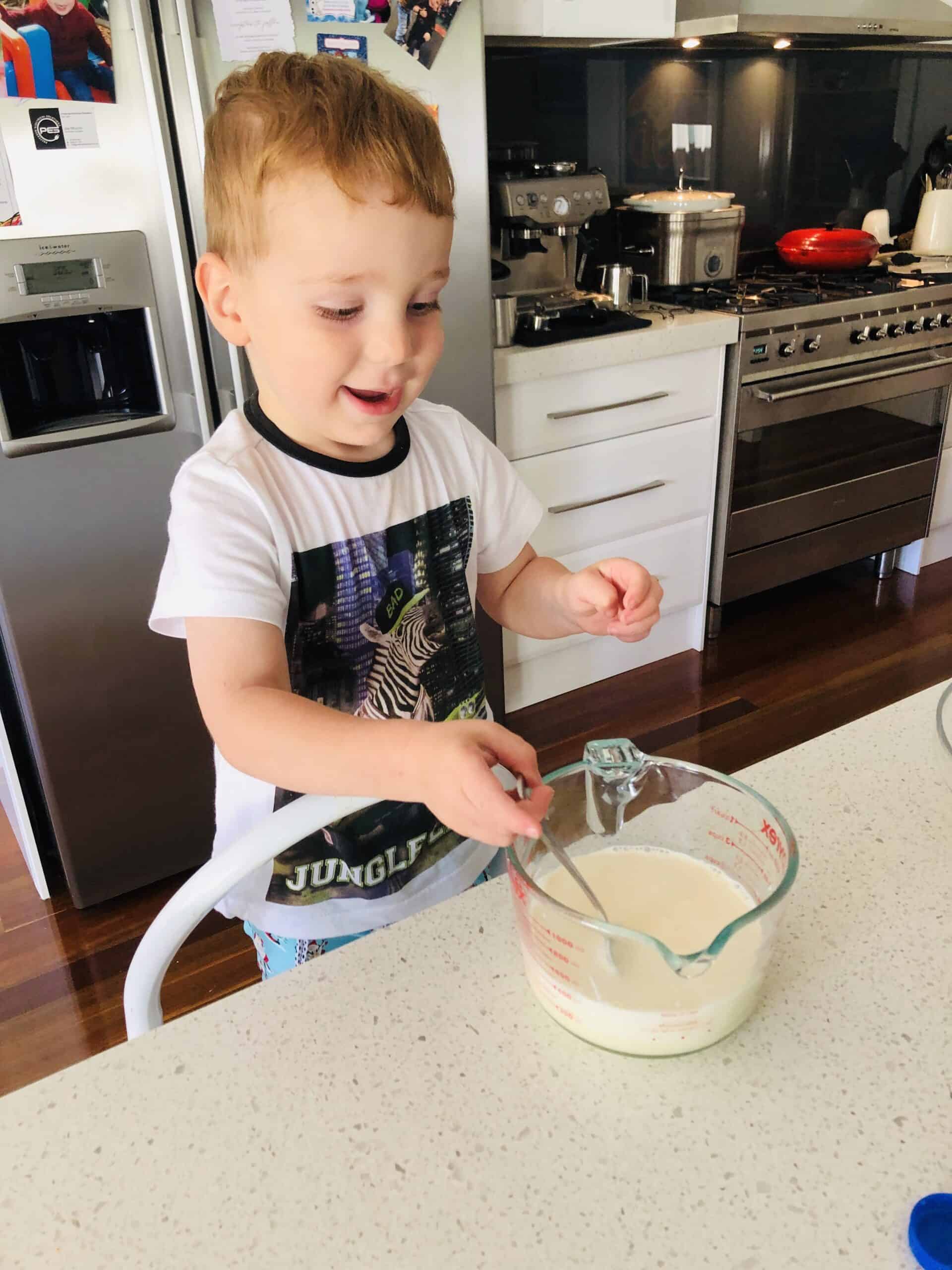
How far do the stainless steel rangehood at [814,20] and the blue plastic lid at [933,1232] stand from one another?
2390 millimetres

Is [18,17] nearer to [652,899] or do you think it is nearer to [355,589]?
[355,589]

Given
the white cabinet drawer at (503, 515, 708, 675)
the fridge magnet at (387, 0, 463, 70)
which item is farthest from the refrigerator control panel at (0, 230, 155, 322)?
the white cabinet drawer at (503, 515, 708, 675)

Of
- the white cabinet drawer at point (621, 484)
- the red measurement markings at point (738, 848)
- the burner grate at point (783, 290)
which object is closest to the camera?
the red measurement markings at point (738, 848)

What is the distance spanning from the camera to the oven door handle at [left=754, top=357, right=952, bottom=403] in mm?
2445

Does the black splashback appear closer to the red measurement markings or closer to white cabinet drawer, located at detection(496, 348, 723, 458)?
white cabinet drawer, located at detection(496, 348, 723, 458)

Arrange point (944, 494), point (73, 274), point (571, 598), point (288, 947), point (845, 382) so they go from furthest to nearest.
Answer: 1. point (944, 494)
2. point (845, 382)
3. point (73, 274)
4. point (288, 947)
5. point (571, 598)

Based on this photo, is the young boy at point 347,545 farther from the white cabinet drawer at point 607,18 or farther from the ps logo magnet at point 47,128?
the white cabinet drawer at point 607,18

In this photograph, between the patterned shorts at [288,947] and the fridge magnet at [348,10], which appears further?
the fridge magnet at [348,10]

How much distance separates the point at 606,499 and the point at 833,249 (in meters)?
1.12

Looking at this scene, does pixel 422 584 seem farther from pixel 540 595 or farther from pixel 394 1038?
pixel 394 1038

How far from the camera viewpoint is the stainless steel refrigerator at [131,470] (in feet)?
4.65

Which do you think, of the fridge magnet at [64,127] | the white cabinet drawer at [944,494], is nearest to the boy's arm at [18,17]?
the fridge magnet at [64,127]

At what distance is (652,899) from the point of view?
579mm

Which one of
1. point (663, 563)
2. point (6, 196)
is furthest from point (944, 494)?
point (6, 196)
